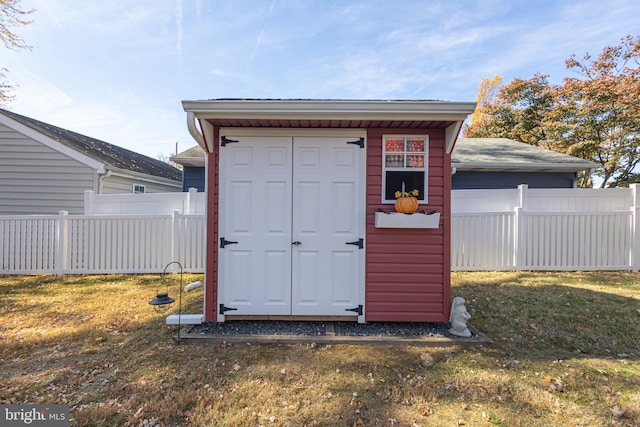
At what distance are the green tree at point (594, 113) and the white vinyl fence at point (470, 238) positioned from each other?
954 centimetres

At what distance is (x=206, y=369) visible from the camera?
2.63 meters

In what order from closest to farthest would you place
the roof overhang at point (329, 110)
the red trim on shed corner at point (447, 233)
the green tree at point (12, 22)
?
1. the roof overhang at point (329, 110)
2. the red trim on shed corner at point (447, 233)
3. the green tree at point (12, 22)

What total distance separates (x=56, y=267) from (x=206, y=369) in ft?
18.2

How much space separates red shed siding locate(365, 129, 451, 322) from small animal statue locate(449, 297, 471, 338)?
0.66 ft

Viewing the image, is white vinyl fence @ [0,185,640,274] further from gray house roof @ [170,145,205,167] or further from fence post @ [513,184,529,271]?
gray house roof @ [170,145,205,167]

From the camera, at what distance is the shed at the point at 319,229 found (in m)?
3.50

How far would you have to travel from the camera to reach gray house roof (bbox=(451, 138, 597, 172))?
317 inches

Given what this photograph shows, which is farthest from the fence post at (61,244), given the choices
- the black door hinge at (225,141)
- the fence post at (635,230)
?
the fence post at (635,230)

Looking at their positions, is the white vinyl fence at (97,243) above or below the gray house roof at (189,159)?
below

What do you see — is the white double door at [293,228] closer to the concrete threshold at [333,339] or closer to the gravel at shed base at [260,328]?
the gravel at shed base at [260,328]

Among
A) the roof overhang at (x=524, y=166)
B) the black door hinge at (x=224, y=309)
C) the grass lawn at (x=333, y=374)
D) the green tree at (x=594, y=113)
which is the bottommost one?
the grass lawn at (x=333, y=374)

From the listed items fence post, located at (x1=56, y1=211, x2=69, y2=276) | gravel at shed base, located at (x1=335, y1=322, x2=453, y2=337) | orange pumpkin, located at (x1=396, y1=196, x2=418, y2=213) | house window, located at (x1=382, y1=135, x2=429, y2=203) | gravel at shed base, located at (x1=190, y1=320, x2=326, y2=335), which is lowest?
gravel at shed base, located at (x1=190, y1=320, x2=326, y2=335)

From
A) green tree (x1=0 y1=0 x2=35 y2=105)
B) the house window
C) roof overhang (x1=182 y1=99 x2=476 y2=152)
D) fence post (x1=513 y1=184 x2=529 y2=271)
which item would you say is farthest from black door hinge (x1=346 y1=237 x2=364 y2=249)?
green tree (x1=0 y1=0 x2=35 y2=105)

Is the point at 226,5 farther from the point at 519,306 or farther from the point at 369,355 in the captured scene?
the point at 519,306
